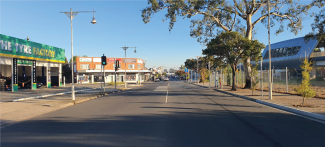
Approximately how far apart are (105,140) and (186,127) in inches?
107

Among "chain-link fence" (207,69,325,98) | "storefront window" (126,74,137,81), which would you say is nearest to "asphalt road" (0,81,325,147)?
"chain-link fence" (207,69,325,98)

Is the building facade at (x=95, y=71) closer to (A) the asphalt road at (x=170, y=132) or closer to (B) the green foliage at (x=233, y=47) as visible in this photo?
(B) the green foliage at (x=233, y=47)

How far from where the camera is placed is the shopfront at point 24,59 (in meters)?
25.1

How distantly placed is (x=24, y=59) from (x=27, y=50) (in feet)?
3.57

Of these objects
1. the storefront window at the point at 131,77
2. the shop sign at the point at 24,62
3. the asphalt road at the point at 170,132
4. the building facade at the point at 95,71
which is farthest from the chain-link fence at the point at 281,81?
the storefront window at the point at 131,77

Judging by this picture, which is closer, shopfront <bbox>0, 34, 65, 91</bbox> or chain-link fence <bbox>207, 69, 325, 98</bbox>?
chain-link fence <bbox>207, 69, 325, 98</bbox>

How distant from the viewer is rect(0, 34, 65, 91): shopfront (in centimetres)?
2509

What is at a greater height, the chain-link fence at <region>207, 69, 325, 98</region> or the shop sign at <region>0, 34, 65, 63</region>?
the shop sign at <region>0, 34, 65, 63</region>

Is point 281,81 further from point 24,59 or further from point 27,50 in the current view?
point 24,59

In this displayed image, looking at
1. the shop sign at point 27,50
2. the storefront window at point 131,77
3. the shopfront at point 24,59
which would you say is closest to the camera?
the shop sign at point 27,50

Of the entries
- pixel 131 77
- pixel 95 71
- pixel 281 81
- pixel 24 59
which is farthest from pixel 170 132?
pixel 131 77

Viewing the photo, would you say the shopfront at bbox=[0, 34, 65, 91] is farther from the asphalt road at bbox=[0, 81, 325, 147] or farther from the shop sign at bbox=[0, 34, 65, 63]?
the asphalt road at bbox=[0, 81, 325, 147]

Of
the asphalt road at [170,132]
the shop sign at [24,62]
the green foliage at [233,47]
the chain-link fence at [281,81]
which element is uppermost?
the green foliage at [233,47]

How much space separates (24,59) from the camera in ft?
92.3
